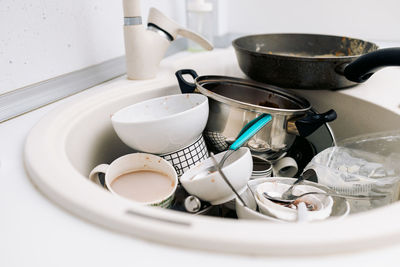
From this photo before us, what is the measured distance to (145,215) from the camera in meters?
0.33

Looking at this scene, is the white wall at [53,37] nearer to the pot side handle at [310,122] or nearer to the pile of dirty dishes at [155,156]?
the pile of dirty dishes at [155,156]

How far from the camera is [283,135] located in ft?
2.06

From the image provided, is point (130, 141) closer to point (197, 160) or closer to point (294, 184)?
point (197, 160)

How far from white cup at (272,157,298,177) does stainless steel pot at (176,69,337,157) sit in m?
0.04

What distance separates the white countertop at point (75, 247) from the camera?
11.3 inches

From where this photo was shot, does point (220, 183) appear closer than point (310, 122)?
Yes

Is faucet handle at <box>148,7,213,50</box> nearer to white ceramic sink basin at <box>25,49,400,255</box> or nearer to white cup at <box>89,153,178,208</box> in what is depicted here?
white ceramic sink basin at <box>25,49,400,255</box>

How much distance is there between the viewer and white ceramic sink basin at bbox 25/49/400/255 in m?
0.29

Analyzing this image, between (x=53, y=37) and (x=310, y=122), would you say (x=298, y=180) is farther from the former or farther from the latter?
(x=53, y=37)

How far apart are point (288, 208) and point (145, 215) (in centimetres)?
24

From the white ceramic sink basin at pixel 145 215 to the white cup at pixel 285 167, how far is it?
0.18 metres

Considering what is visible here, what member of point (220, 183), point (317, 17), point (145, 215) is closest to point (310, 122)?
point (220, 183)

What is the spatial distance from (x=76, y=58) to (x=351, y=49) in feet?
2.24

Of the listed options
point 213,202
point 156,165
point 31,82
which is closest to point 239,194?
point 213,202
